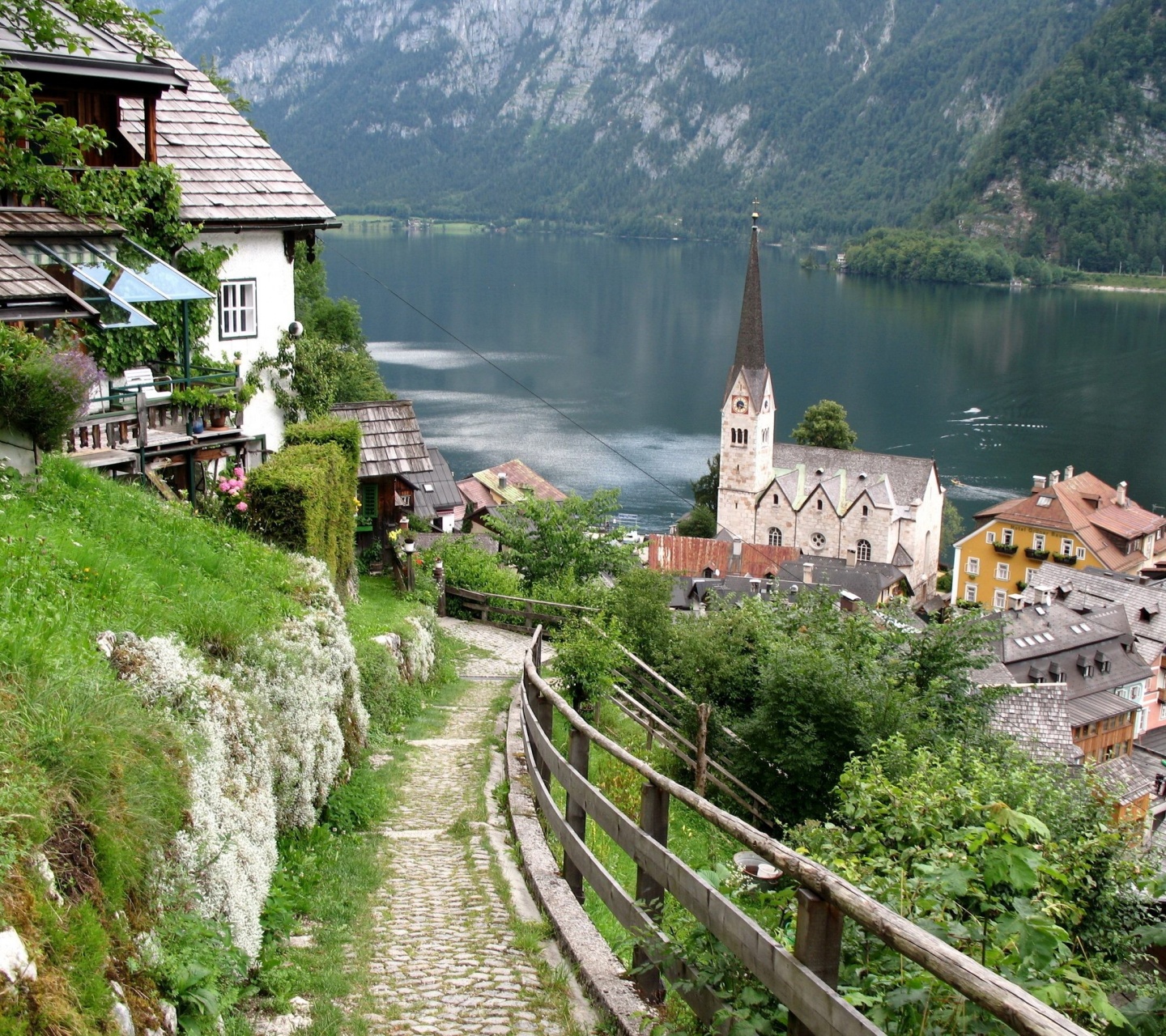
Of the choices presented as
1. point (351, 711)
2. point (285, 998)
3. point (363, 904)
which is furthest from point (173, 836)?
point (351, 711)

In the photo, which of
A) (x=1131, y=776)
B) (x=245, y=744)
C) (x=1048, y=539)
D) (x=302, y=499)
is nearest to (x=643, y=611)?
(x=302, y=499)

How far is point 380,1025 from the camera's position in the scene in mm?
4953

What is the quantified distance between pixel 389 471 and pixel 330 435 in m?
6.74

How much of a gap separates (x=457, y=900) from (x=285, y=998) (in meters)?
1.52

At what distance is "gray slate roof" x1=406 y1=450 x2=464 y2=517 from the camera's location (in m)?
25.8

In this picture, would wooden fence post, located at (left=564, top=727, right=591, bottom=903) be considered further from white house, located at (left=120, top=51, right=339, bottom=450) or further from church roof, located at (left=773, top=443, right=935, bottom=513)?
church roof, located at (left=773, top=443, right=935, bottom=513)

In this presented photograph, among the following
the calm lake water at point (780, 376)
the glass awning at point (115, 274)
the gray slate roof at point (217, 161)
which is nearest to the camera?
the glass awning at point (115, 274)

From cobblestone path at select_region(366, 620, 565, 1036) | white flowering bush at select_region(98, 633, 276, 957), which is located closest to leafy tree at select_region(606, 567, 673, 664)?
cobblestone path at select_region(366, 620, 565, 1036)

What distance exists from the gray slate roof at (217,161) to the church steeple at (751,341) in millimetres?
61145

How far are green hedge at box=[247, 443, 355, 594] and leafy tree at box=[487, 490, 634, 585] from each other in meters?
9.54

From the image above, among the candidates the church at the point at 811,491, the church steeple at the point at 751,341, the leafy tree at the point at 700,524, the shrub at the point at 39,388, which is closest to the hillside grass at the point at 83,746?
the shrub at the point at 39,388

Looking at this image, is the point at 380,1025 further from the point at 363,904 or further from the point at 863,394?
the point at 863,394

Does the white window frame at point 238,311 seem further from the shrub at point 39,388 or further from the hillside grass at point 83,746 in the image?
the hillside grass at point 83,746

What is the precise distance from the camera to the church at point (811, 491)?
7425 centimetres
